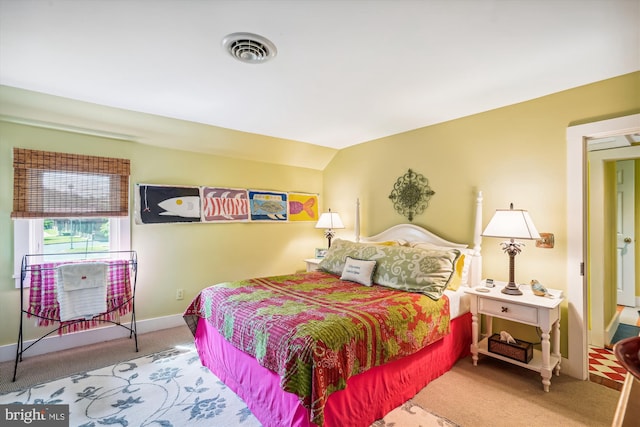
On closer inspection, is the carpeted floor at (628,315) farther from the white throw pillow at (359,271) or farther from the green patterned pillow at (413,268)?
the white throw pillow at (359,271)

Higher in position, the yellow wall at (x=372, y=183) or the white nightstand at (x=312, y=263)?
the yellow wall at (x=372, y=183)

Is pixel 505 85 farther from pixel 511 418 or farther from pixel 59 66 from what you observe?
pixel 59 66

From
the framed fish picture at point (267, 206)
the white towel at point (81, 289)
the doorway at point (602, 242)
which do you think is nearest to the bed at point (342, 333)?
the white towel at point (81, 289)

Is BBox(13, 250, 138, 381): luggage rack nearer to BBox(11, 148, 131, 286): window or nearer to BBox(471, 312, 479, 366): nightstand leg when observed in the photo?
BBox(11, 148, 131, 286): window

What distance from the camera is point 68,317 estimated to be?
2.65 metres

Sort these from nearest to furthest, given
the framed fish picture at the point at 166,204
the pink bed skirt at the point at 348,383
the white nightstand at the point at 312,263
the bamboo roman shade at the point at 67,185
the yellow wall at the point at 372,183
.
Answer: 1. the pink bed skirt at the point at 348,383
2. the yellow wall at the point at 372,183
3. the bamboo roman shade at the point at 67,185
4. the framed fish picture at the point at 166,204
5. the white nightstand at the point at 312,263

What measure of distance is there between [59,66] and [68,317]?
204 cm

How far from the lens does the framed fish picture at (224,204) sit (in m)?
3.87

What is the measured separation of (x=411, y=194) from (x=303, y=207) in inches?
70.9

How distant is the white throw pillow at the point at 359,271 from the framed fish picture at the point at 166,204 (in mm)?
2008

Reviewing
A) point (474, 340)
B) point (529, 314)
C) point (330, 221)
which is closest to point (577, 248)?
point (529, 314)

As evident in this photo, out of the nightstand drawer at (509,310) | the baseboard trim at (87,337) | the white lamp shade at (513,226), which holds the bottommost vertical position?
the baseboard trim at (87,337)

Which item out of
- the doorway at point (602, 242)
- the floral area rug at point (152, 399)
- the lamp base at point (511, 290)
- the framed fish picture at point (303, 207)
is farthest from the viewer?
the framed fish picture at point (303, 207)

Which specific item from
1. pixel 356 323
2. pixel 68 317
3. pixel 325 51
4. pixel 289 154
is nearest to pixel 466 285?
pixel 356 323
